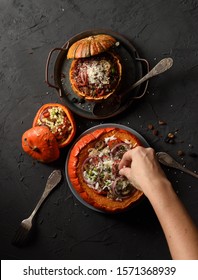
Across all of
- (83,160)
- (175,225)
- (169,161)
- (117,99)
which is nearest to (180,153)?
(169,161)

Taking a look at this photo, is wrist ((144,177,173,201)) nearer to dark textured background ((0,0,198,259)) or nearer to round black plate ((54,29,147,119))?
dark textured background ((0,0,198,259))

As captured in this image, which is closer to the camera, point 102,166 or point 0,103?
point 102,166

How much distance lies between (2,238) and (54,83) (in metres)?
1.19

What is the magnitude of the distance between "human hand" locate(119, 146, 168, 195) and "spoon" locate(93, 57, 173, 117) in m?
0.63

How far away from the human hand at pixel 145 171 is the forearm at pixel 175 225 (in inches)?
1.7

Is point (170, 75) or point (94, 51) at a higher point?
point (94, 51)

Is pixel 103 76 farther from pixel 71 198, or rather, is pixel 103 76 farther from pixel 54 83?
pixel 71 198

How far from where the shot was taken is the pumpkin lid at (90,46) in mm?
2697

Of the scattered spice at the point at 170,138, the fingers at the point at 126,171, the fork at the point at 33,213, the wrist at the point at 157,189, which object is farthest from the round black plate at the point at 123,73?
the wrist at the point at 157,189

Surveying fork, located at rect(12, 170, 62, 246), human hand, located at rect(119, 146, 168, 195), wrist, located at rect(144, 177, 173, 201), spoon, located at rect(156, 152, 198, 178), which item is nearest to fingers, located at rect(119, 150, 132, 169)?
human hand, located at rect(119, 146, 168, 195)

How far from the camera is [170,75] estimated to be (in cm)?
295

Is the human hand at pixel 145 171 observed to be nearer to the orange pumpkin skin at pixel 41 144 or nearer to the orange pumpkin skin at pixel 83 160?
the orange pumpkin skin at pixel 83 160

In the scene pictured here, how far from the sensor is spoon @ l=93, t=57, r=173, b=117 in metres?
2.81
